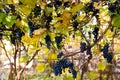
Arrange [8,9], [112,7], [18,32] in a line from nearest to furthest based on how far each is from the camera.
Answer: [112,7]
[8,9]
[18,32]

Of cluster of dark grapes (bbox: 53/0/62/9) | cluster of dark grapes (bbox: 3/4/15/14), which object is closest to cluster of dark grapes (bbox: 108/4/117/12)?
cluster of dark grapes (bbox: 53/0/62/9)

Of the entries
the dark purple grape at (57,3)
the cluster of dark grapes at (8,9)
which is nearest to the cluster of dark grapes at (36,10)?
the dark purple grape at (57,3)

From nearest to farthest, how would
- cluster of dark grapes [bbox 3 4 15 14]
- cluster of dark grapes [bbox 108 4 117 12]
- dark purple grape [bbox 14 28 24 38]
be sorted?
cluster of dark grapes [bbox 108 4 117 12]
cluster of dark grapes [bbox 3 4 15 14]
dark purple grape [bbox 14 28 24 38]

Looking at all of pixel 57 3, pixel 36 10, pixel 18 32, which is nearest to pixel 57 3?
pixel 57 3

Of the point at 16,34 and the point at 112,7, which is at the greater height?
the point at 112,7

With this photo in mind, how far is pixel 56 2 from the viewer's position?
56.7 inches

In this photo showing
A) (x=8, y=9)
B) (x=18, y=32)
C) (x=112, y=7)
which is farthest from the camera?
(x=18, y=32)

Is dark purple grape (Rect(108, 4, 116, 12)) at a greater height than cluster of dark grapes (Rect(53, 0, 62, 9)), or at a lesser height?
lesser

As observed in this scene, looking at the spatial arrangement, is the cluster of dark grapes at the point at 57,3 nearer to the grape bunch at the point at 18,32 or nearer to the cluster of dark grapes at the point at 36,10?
the cluster of dark grapes at the point at 36,10

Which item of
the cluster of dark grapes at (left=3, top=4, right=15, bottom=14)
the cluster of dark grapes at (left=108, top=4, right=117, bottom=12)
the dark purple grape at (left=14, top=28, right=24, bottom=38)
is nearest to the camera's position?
the cluster of dark grapes at (left=108, top=4, right=117, bottom=12)

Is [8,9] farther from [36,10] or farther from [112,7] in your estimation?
[112,7]

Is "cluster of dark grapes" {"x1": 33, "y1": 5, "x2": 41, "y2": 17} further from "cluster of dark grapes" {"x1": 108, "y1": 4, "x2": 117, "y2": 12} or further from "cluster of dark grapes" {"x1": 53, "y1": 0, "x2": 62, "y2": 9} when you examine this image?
"cluster of dark grapes" {"x1": 108, "y1": 4, "x2": 117, "y2": 12}

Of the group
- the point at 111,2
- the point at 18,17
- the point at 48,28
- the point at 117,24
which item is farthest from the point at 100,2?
the point at 18,17

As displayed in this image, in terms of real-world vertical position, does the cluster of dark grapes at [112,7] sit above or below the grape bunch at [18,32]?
above
